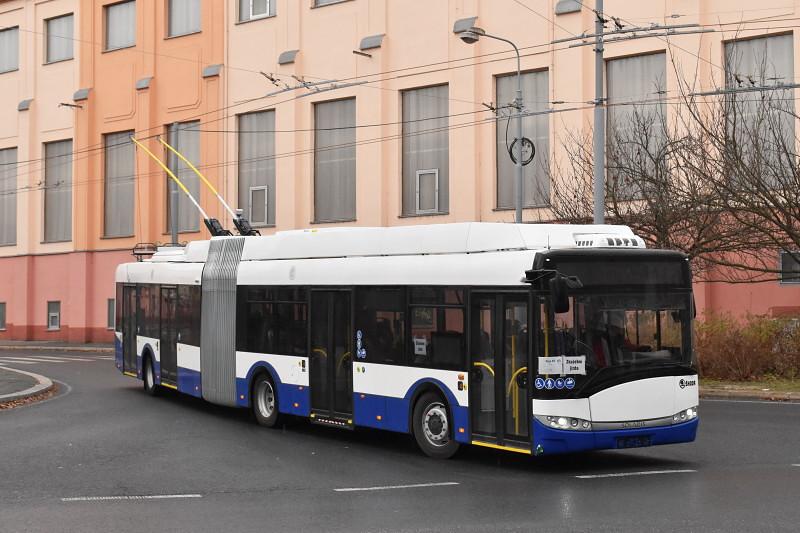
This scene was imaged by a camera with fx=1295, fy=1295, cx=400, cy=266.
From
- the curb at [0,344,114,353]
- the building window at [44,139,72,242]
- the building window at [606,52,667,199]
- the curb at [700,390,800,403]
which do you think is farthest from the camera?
the building window at [44,139,72,242]

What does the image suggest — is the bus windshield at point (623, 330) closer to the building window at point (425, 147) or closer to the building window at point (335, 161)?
the building window at point (425, 147)

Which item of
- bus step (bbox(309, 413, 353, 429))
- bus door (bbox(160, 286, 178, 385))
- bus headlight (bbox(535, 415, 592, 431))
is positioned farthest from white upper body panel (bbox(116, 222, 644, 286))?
bus door (bbox(160, 286, 178, 385))

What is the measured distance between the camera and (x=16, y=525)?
1039 cm

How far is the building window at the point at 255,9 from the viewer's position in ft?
141

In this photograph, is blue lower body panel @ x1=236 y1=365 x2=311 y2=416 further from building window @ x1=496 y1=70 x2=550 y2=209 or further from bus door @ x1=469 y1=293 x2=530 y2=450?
building window @ x1=496 y1=70 x2=550 y2=209

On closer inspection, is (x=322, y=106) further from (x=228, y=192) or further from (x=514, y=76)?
(x=514, y=76)

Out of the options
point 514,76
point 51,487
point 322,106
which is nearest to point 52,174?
point 322,106

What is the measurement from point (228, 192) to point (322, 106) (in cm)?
508

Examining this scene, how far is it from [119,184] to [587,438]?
1497 inches

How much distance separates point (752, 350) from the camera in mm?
25000

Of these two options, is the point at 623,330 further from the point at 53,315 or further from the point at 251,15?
the point at 53,315

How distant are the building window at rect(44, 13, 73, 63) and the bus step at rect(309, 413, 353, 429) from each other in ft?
122

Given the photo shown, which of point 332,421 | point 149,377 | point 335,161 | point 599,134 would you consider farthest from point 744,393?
point 335,161

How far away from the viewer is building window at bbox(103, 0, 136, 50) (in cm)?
4856
